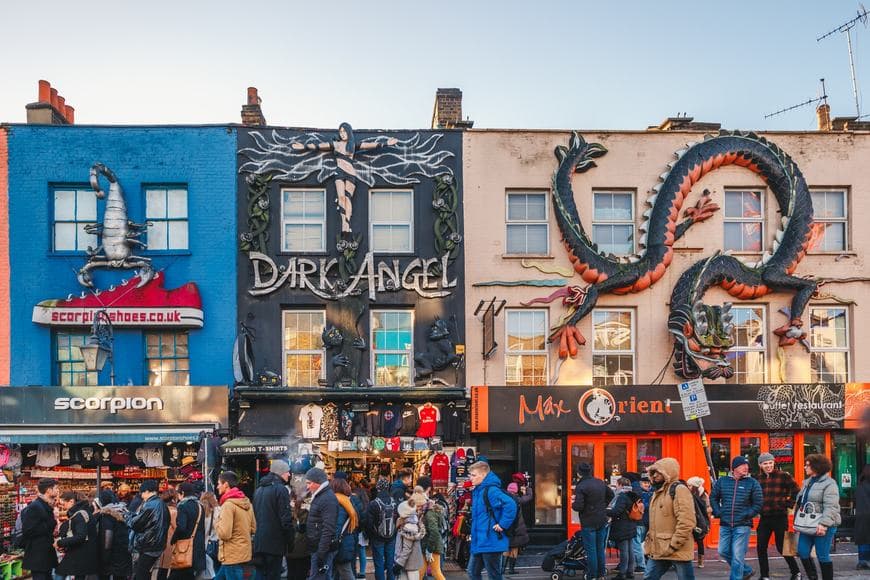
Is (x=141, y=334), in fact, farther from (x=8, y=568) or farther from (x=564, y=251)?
(x=564, y=251)

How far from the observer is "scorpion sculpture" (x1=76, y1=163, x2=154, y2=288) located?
57.6 ft

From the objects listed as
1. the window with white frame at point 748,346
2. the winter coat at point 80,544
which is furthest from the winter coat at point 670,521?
the window with white frame at point 748,346

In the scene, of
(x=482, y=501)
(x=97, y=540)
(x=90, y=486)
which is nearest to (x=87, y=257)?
(x=90, y=486)

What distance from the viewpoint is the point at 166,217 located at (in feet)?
59.1

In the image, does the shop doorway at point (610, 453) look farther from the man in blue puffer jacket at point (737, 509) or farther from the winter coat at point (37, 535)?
the winter coat at point (37, 535)

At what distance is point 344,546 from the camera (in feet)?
37.1

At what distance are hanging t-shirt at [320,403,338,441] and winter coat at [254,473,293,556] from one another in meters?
7.06

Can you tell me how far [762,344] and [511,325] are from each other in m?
5.66

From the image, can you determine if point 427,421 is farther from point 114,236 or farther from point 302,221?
point 114,236

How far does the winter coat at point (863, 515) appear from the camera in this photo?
1271cm

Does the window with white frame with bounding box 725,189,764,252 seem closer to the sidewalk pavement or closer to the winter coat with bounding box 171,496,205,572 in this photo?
the sidewalk pavement

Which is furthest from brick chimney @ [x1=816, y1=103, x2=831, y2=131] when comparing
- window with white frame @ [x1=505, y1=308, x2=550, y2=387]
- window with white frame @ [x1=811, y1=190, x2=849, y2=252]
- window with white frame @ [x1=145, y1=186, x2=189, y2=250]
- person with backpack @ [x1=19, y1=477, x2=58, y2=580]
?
person with backpack @ [x1=19, y1=477, x2=58, y2=580]

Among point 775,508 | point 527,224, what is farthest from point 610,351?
point 775,508

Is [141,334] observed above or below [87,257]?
below
